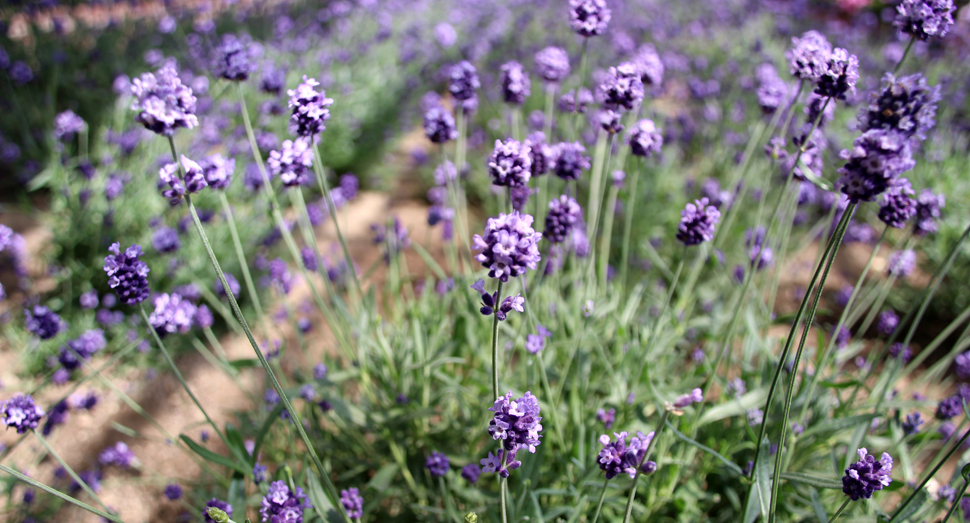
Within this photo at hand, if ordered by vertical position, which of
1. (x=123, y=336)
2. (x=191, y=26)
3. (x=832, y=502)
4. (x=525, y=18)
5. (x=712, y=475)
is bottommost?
(x=123, y=336)

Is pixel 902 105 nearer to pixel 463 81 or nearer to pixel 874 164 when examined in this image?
pixel 874 164

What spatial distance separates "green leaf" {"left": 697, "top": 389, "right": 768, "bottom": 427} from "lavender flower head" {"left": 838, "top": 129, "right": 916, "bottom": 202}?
113 centimetres

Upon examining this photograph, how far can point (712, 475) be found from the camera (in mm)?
2260

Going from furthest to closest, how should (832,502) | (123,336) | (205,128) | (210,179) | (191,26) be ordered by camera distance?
(191,26) < (205,128) < (123,336) < (832,502) < (210,179)

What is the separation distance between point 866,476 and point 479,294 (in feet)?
4.31

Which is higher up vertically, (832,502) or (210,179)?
(210,179)

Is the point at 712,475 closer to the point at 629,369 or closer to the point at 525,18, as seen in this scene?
the point at 629,369

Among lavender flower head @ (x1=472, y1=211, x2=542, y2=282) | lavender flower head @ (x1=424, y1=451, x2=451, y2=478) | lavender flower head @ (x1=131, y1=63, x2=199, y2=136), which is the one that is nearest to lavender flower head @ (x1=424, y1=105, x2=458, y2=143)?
lavender flower head @ (x1=131, y1=63, x2=199, y2=136)

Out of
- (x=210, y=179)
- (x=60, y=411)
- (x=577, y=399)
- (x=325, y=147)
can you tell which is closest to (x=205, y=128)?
(x=325, y=147)

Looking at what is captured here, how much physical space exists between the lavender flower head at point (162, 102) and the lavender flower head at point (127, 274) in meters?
0.34

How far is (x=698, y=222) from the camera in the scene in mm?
1722

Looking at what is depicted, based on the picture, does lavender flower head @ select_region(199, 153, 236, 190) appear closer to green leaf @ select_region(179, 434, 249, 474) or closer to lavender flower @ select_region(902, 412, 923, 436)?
green leaf @ select_region(179, 434, 249, 474)

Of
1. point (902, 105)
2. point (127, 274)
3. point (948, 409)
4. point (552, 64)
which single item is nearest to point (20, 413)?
point (127, 274)

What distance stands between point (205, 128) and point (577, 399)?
3557 millimetres
